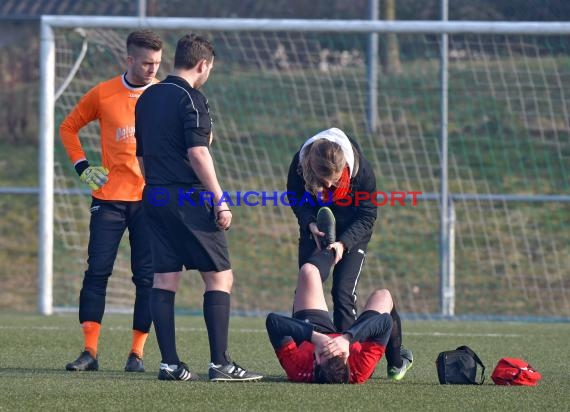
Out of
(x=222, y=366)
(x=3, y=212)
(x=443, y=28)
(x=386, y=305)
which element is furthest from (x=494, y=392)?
(x=3, y=212)

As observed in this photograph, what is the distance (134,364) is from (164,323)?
736 mm

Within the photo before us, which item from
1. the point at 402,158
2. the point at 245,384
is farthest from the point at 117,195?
the point at 402,158

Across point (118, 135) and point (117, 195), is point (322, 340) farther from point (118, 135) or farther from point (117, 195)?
point (118, 135)

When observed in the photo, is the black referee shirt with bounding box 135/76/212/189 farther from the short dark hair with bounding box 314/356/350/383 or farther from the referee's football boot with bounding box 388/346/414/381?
the referee's football boot with bounding box 388/346/414/381

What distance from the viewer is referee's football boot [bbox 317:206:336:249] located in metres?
6.47

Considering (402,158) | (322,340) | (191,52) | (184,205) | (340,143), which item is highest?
(191,52)

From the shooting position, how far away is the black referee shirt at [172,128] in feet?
20.2

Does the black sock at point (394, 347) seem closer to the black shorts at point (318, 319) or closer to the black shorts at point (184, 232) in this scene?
the black shorts at point (318, 319)

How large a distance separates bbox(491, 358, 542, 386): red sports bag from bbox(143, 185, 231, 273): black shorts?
4.92 feet

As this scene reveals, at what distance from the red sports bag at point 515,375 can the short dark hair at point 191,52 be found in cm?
219

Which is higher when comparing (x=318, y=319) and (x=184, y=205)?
(x=184, y=205)

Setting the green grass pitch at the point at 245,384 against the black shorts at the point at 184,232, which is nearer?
the green grass pitch at the point at 245,384

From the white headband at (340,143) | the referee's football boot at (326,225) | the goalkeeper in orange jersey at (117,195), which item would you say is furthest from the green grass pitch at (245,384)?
the white headband at (340,143)

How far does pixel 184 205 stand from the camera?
6215mm
